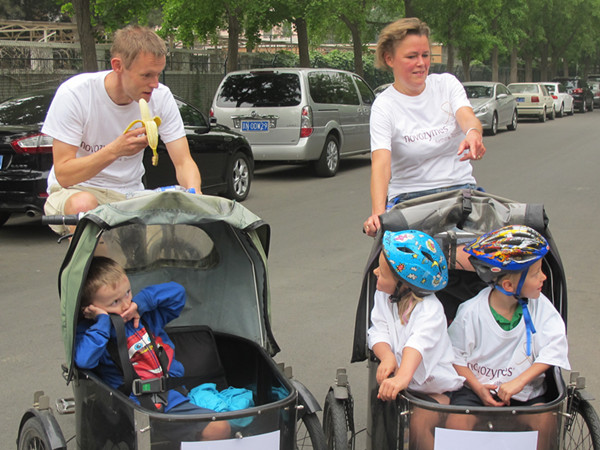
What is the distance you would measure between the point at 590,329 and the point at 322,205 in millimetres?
5572

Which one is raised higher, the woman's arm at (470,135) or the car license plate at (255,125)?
the woman's arm at (470,135)

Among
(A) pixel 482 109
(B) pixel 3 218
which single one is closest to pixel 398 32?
(B) pixel 3 218

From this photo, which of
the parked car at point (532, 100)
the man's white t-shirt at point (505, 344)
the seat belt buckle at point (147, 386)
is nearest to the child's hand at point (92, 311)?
the seat belt buckle at point (147, 386)

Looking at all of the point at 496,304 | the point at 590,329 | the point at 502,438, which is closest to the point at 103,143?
the point at 496,304

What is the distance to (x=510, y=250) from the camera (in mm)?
3105

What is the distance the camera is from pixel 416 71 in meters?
3.83

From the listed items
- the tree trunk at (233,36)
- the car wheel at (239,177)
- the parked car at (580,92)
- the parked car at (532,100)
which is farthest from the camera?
the parked car at (580,92)

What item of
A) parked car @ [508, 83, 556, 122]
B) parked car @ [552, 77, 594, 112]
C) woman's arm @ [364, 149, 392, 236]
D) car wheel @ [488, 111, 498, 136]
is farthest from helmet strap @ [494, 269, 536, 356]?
parked car @ [552, 77, 594, 112]

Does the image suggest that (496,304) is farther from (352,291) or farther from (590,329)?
(352,291)

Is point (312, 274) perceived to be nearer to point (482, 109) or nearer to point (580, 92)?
point (482, 109)

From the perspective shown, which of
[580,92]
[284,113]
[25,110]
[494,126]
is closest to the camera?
[25,110]

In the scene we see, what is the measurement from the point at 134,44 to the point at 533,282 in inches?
80.9

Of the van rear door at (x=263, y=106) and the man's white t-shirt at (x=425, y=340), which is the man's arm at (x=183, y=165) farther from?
the van rear door at (x=263, y=106)

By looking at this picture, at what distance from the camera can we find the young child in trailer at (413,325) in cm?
308
